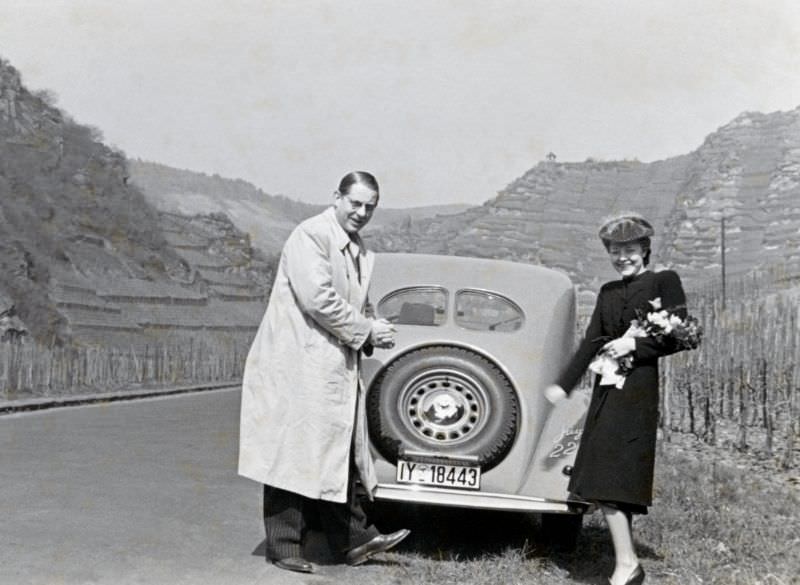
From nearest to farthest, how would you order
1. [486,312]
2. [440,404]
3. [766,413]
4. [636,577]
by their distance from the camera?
[636,577] < [440,404] < [486,312] < [766,413]

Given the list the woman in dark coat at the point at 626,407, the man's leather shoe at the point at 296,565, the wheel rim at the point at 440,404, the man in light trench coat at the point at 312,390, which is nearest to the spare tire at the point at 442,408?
the wheel rim at the point at 440,404

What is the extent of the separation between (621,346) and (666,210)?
140m

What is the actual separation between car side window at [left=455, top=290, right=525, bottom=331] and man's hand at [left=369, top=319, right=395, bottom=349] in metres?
1.31

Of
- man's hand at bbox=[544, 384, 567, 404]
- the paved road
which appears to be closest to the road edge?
the paved road

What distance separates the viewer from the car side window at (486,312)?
24.1 feet

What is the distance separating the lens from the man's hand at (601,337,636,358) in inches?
216

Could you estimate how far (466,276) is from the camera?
24.5 feet

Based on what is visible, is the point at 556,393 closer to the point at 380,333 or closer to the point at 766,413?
the point at 380,333

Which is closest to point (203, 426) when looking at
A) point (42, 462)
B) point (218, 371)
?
point (42, 462)

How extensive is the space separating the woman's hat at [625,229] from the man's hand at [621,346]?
1.62 ft

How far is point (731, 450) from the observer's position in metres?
14.0

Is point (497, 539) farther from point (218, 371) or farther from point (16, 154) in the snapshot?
point (16, 154)

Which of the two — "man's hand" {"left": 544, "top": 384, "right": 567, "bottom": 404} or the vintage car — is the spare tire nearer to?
the vintage car

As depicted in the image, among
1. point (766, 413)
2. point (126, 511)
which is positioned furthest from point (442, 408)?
point (766, 413)
